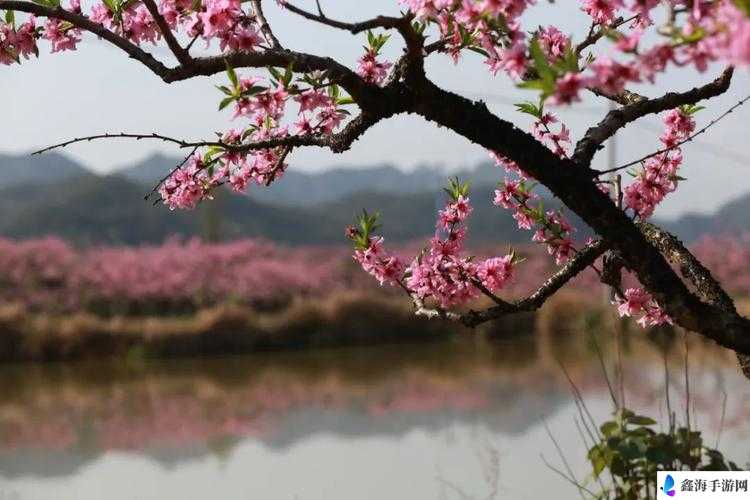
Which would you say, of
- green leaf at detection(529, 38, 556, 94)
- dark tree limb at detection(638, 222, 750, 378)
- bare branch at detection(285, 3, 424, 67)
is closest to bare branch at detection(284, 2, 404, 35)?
bare branch at detection(285, 3, 424, 67)

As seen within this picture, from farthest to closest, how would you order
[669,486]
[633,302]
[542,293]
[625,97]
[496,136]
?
Answer: 1. [625,97]
2. [633,302]
3. [542,293]
4. [669,486]
5. [496,136]

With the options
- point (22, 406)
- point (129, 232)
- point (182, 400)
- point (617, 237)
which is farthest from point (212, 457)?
point (129, 232)

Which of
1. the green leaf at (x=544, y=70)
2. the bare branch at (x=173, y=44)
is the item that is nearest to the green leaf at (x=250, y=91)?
the bare branch at (x=173, y=44)

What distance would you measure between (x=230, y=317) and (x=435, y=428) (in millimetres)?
4314

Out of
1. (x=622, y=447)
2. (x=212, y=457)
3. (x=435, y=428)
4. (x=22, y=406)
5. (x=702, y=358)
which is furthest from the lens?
(x=702, y=358)

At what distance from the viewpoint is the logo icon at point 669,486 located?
2729mm

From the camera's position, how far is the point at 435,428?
6020mm

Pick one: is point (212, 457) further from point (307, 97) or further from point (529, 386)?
point (307, 97)

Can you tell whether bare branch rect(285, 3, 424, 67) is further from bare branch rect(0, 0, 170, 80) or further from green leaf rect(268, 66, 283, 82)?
bare branch rect(0, 0, 170, 80)

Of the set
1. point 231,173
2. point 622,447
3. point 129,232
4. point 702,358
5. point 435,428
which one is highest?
point 129,232

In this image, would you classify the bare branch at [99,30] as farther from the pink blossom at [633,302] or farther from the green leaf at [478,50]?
the pink blossom at [633,302]

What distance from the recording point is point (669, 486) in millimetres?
2729

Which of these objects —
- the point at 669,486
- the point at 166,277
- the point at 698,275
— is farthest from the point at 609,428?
the point at 166,277

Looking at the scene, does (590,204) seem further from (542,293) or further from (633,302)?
(633,302)
